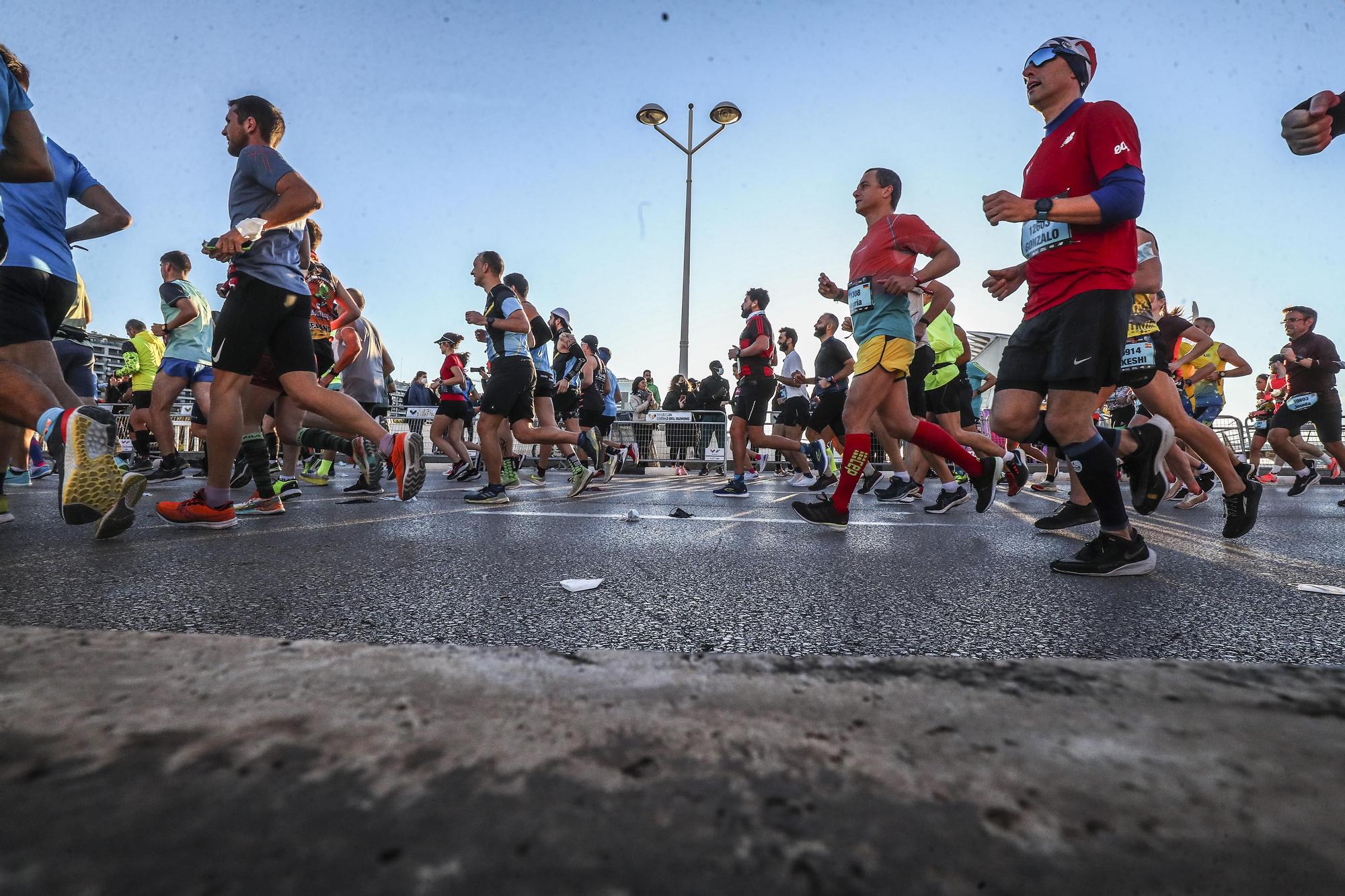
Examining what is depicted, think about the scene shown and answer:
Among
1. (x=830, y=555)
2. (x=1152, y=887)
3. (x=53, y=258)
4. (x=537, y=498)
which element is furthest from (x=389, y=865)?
(x=537, y=498)

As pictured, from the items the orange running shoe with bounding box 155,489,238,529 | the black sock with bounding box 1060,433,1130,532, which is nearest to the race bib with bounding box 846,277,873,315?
the black sock with bounding box 1060,433,1130,532

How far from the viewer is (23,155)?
238cm

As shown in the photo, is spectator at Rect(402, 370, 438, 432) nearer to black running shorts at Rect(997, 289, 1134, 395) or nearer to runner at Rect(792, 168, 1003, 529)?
runner at Rect(792, 168, 1003, 529)

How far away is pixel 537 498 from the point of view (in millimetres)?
5242

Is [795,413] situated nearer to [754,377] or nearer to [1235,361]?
[754,377]

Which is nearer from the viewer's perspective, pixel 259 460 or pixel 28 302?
pixel 28 302

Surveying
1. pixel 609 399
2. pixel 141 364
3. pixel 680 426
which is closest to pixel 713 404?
pixel 680 426

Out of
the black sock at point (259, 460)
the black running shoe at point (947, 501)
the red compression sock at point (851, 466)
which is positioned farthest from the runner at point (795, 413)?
the black sock at point (259, 460)

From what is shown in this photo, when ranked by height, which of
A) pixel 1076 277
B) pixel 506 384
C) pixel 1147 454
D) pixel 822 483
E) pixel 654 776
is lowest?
pixel 822 483

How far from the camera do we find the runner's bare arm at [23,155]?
2365mm

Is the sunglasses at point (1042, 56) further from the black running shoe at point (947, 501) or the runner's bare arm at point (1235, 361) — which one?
the runner's bare arm at point (1235, 361)

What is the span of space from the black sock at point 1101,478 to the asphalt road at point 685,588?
0.23m

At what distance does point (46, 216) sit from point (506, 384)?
264cm

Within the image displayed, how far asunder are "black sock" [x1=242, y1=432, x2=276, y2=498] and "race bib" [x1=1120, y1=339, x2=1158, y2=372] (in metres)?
4.59
